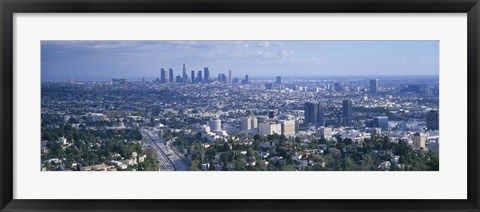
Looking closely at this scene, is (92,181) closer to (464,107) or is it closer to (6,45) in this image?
(6,45)

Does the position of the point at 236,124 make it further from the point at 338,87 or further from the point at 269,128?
the point at 338,87

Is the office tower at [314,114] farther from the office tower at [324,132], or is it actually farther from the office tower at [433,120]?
the office tower at [433,120]

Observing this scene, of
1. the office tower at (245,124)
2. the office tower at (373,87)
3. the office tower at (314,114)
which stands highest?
the office tower at (373,87)

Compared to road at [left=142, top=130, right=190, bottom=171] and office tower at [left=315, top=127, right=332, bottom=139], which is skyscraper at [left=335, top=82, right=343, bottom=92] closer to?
office tower at [left=315, top=127, right=332, bottom=139]

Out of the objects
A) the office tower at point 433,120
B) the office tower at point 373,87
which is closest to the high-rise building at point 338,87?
the office tower at point 373,87
